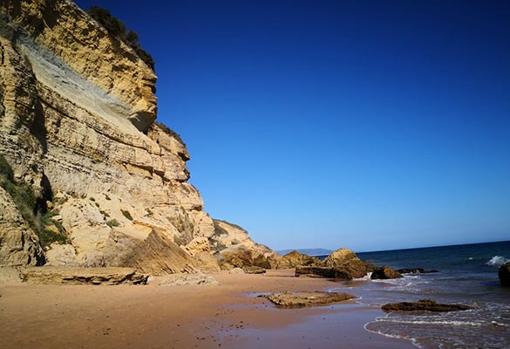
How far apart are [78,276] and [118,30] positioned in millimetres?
26966

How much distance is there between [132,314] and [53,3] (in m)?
23.8

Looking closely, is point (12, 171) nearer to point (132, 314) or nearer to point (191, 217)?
point (132, 314)

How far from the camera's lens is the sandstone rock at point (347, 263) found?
2858 cm

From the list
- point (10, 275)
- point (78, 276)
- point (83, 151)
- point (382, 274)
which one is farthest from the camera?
point (382, 274)

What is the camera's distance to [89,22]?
28.8 metres

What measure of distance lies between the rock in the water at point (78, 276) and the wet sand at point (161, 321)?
2.12ft

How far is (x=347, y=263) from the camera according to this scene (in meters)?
30.5

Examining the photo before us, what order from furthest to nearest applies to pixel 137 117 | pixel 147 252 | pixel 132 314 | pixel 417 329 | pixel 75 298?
pixel 137 117
pixel 147 252
pixel 75 298
pixel 132 314
pixel 417 329

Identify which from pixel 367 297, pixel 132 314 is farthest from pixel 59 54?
pixel 367 297

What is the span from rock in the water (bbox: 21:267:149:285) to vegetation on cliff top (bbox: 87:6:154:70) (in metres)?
23.5

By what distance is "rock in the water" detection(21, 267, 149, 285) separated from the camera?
13023 mm

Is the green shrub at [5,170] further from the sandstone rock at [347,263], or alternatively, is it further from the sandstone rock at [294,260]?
the sandstone rock at [294,260]

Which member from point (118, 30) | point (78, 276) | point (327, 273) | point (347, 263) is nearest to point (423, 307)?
point (78, 276)

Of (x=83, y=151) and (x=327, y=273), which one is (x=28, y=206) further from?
(x=327, y=273)
